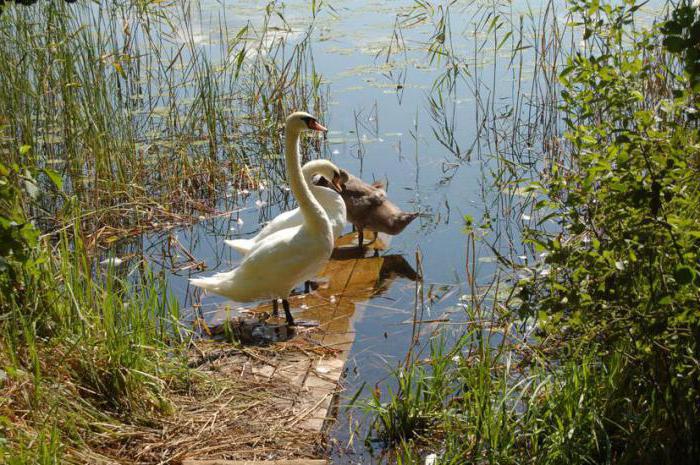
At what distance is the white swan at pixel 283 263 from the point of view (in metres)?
5.58

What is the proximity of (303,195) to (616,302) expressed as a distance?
110 inches

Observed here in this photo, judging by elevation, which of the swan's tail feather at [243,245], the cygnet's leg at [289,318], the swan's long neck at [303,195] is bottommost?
the cygnet's leg at [289,318]

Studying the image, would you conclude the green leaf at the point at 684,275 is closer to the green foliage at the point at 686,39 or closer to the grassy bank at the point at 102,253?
the green foliage at the point at 686,39

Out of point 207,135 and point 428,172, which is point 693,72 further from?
point 207,135

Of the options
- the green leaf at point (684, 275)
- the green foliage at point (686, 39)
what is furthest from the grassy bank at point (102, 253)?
the green foliage at point (686, 39)

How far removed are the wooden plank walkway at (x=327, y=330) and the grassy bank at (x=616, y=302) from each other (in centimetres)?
41

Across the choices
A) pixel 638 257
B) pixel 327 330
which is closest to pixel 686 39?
pixel 638 257

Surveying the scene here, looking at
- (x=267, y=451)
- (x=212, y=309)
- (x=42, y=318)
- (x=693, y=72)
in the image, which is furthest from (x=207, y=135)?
(x=693, y=72)

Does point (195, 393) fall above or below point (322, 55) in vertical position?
below

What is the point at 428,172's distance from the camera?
8.69 metres

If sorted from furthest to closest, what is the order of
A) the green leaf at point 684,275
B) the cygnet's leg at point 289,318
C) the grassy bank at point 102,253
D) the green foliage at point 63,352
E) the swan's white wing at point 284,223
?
1. the swan's white wing at point 284,223
2. the cygnet's leg at point 289,318
3. the grassy bank at point 102,253
4. the green foliage at point 63,352
5. the green leaf at point 684,275

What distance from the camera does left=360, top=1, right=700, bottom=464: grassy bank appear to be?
3.06 meters

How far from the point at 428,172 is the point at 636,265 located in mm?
5410

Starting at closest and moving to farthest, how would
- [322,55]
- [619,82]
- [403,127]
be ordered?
[619,82]
[403,127]
[322,55]
